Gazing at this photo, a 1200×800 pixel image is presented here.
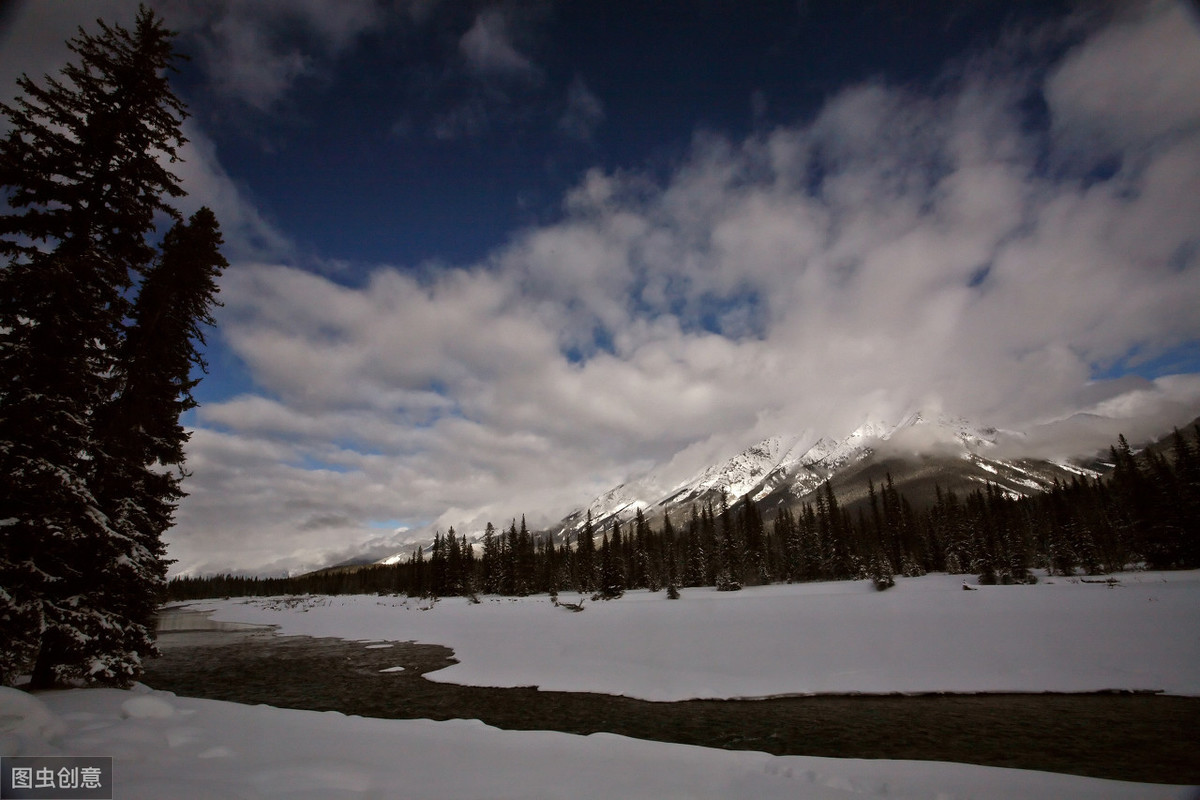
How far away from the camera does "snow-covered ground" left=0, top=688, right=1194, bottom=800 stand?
20.4 feet

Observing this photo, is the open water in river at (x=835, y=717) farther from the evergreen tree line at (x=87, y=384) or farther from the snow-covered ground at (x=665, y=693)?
the evergreen tree line at (x=87, y=384)

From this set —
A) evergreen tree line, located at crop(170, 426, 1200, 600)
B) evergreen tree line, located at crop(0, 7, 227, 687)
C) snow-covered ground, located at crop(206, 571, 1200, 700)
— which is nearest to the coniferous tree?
evergreen tree line, located at crop(0, 7, 227, 687)

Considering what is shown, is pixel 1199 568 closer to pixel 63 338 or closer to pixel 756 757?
pixel 756 757

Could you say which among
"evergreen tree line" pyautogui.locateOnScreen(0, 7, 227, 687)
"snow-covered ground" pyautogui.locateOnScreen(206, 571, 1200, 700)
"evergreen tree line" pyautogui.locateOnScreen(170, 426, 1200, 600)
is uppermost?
"evergreen tree line" pyautogui.locateOnScreen(0, 7, 227, 687)

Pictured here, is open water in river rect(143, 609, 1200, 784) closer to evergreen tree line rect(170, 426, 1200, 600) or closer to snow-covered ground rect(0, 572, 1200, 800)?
snow-covered ground rect(0, 572, 1200, 800)

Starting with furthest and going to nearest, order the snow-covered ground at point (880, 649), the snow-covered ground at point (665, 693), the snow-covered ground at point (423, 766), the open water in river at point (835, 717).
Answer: the snow-covered ground at point (880, 649) → the open water in river at point (835, 717) → the snow-covered ground at point (665, 693) → the snow-covered ground at point (423, 766)

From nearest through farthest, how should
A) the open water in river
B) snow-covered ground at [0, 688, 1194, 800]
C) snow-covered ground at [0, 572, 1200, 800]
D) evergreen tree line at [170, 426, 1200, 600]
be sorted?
snow-covered ground at [0, 688, 1194, 800]
snow-covered ground at [0, 572, 1200, 800]
the open water in river
evergreen tree line at [170, 426, 1200, 600]

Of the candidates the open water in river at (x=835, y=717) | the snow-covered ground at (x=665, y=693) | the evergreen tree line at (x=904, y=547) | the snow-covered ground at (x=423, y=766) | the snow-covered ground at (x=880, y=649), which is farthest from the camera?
the evergreen tree line at (x=904, y=547)

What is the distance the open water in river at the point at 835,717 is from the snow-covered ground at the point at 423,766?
391cm

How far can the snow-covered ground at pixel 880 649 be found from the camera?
17688 mm

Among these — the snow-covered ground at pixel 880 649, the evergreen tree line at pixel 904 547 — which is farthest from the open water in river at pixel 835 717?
the evergreen tree line at pixel 904 547

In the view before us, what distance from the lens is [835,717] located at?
48.5 feet

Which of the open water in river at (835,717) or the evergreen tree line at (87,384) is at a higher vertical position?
the evergreen tree line at (87,384)

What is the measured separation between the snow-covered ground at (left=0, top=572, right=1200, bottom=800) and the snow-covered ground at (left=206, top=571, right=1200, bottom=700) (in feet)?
0.31
